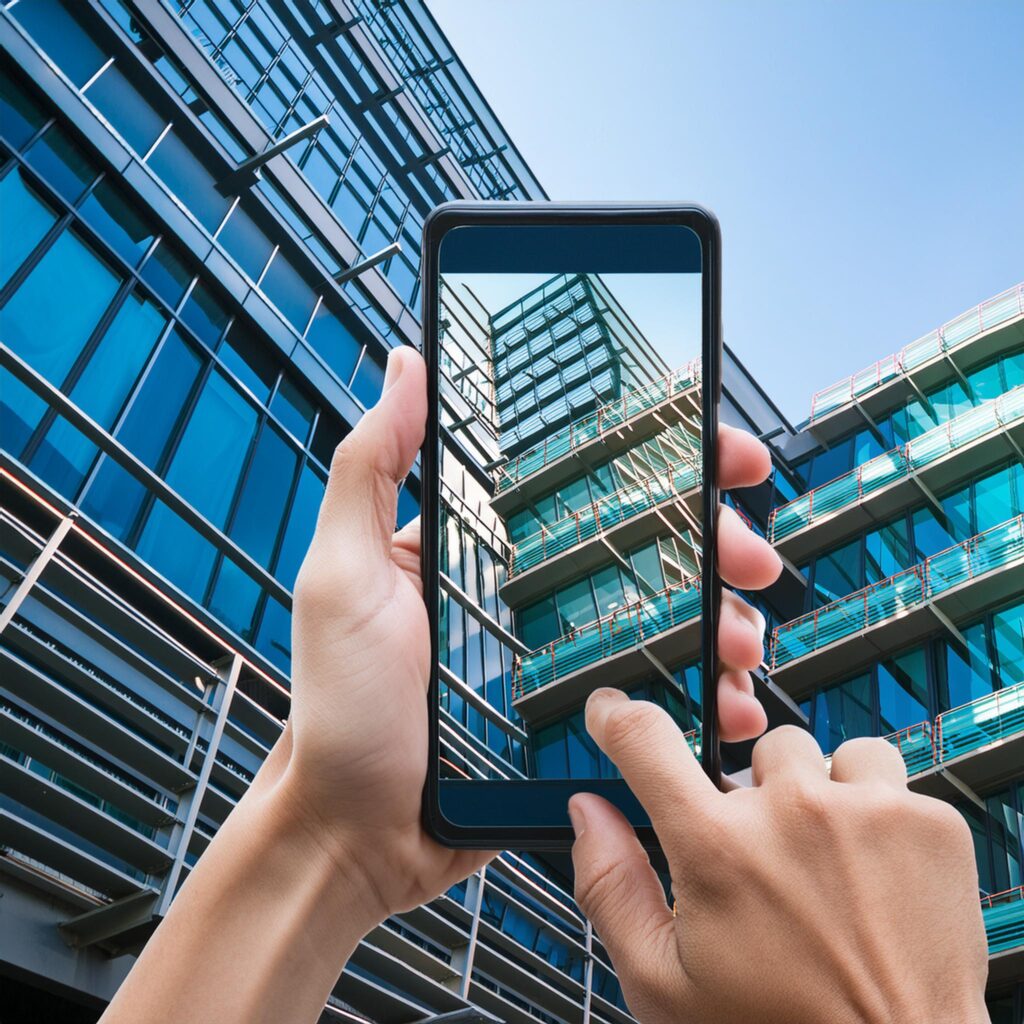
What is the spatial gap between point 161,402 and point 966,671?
14406 mm

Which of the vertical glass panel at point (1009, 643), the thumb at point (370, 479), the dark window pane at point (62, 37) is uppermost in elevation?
the dark window pane at point (62, 37)

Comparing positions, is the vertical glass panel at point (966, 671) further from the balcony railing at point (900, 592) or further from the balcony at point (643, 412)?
the balcony at point (643, 412)

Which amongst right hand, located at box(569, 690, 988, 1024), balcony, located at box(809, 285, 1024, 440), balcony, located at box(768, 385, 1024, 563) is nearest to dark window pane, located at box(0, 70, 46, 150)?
right hand, located at box(569, 690, 988, 1024)

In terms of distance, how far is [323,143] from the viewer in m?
Answer: 21.5

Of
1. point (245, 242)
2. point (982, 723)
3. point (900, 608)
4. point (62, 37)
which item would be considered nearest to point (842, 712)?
point (900, 608)

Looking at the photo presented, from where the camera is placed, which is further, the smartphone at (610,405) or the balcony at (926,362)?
the balcony at (926,362)

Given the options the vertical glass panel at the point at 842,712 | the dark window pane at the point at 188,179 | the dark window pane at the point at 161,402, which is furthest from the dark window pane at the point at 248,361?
the vertical glass panel at the point at 842,712

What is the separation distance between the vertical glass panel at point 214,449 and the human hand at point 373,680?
9.82m

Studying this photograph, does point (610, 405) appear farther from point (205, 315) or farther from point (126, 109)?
point (126, 109)

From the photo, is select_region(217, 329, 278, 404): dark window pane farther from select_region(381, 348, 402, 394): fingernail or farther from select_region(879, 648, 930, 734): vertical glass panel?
select_region(879, 648, 930, 734): vertical glass panel

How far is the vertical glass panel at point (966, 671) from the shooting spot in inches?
684

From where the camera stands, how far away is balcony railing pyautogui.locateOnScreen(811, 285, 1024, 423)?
23028 millimetres

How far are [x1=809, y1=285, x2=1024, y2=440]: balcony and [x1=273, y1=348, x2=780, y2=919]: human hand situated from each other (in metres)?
23.5

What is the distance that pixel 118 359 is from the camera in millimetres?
11125
